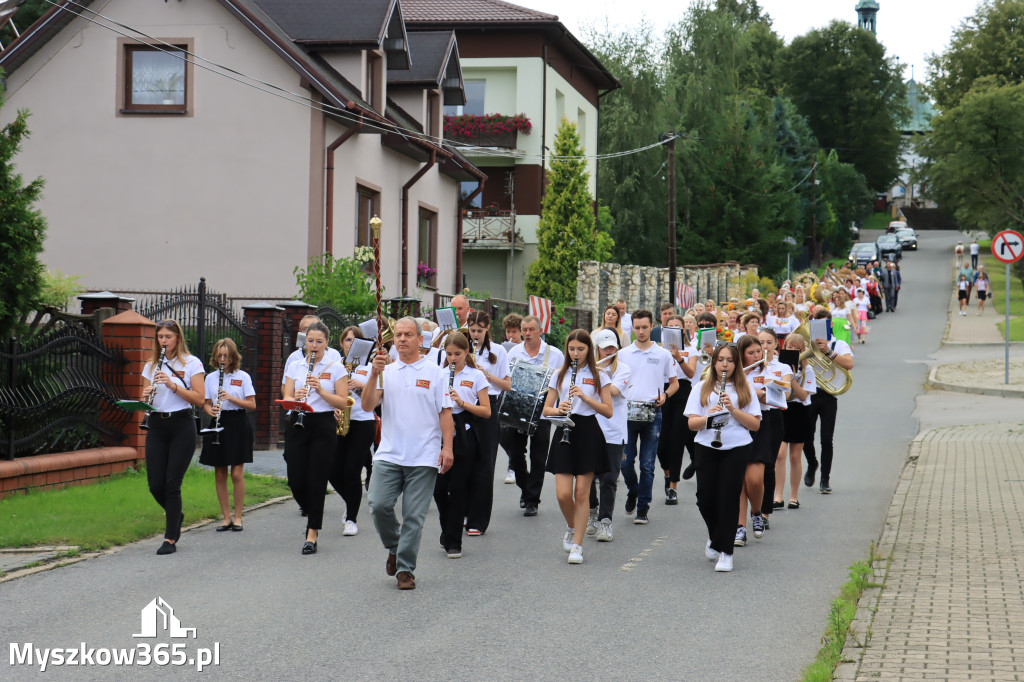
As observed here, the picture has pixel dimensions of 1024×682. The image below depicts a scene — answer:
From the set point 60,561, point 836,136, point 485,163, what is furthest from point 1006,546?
point 836,136

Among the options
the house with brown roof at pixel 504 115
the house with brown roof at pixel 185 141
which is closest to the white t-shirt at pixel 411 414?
the house with brown roof at pixel 185 141

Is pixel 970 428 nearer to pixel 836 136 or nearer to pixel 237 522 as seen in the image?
pixel 237 522

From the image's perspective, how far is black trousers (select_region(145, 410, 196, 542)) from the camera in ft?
32.0

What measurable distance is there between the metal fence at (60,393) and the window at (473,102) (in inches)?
1085

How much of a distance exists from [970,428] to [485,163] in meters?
24.3

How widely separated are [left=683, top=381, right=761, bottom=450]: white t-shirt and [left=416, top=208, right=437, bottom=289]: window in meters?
19.7

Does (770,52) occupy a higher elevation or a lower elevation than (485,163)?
higher

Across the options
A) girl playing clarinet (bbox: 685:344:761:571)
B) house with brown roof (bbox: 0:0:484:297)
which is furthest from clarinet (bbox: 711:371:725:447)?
house with brown roof (bbox: 0:0:484:297)

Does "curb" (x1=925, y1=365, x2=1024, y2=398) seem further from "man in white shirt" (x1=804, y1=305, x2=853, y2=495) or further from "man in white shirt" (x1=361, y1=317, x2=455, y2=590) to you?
"man in white shirt" (x1=361, y1=317, x2=455, y2=590)

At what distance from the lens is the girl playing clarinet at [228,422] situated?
35.0ft

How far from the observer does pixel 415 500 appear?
842cm

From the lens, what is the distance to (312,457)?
9859 mm

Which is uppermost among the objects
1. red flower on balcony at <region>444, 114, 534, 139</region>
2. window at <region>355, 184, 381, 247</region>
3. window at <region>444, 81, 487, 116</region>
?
window at <region>444, 81, 487, 116</region>

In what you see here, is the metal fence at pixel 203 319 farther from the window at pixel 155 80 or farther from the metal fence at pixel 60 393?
the window at pixel 155 80
